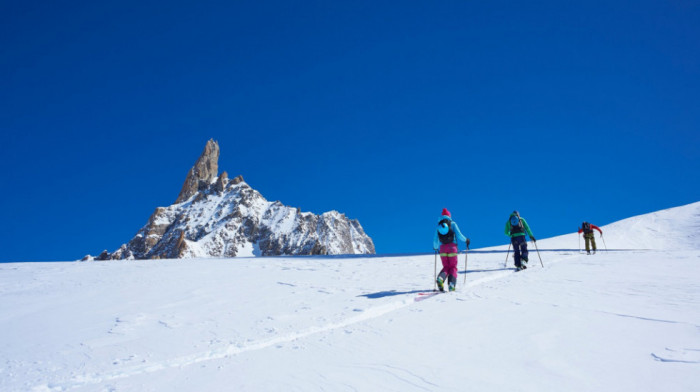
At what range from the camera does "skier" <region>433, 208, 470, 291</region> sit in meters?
9.74

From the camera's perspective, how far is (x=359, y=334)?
5785 millimetres

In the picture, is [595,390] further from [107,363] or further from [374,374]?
[107,363]

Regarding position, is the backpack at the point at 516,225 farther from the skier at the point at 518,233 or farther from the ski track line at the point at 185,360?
the ski track line at the point at 185,360

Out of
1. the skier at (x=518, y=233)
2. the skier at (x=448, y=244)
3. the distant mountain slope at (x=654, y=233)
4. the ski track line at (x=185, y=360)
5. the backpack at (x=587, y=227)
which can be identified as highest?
the distant mountain slope at (x=654, y=233)

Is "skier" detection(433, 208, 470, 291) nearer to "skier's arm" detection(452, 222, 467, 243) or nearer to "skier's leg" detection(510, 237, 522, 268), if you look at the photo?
"skier's arm" detection(452, 222, 467, 243)

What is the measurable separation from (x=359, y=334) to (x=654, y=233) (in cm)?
3408

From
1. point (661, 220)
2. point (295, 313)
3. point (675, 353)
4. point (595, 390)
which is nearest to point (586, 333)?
point (675, 353)

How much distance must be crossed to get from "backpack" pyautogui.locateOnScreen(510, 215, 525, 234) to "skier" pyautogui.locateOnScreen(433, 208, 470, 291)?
510cm

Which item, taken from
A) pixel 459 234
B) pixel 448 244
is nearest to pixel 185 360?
pixel 448 244

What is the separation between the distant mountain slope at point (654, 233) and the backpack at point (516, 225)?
46.0ft

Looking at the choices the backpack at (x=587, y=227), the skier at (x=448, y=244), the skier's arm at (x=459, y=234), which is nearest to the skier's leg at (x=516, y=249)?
the skier at (x=448, y=244)

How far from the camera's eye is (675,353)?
4.05 meters

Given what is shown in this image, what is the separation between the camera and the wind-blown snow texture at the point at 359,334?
389 cm

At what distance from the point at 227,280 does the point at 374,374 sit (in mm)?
9055
